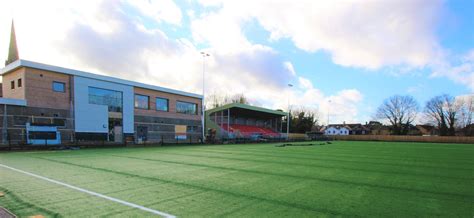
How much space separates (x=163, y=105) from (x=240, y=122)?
74.6 ft

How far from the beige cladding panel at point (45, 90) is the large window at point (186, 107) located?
1576 cm

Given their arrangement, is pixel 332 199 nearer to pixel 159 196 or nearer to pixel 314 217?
pixel 314 217

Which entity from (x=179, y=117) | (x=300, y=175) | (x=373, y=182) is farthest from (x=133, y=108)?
(x=373, y=182)

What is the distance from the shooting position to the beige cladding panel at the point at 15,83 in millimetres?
23923

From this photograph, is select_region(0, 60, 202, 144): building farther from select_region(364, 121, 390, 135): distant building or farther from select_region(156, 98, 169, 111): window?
select_region(364, 121, 390, 135): distant building

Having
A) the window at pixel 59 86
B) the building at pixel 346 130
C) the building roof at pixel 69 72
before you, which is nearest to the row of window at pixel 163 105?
the building roof at pixel 69 72

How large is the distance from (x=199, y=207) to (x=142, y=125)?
1238 inches

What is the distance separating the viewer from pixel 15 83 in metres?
25.2

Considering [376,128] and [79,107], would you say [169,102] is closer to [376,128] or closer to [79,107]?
[79,107]

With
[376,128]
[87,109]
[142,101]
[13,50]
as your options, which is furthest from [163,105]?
[376,128]

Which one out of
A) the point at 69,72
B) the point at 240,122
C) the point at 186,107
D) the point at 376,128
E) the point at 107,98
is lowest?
the point at 376,128

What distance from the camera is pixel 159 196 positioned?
6.09 metres

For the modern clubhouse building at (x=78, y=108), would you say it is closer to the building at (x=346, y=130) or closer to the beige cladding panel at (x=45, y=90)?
the beige cladding panel at (x=45, y=90)

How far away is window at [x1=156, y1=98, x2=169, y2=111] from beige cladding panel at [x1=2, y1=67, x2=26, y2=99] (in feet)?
50.4
